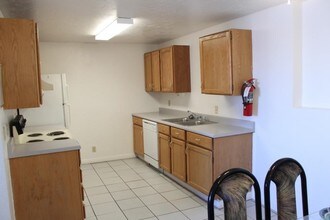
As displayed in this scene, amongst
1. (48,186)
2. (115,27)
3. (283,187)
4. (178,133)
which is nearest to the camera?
(283,187)

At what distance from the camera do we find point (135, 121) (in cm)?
557

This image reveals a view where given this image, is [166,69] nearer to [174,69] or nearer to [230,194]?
[174,69]

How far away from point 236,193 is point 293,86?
6.09ft

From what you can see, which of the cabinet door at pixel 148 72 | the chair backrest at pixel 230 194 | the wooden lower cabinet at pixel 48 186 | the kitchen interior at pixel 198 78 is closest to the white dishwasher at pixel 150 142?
the kitchen interior at pixel 198 78

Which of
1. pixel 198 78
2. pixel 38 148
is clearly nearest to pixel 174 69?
pixel 198 78

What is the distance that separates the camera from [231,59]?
10.7 feet

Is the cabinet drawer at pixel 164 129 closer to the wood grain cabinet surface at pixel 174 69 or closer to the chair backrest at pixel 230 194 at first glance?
the wood grain cabinet surface at pixel 174 69

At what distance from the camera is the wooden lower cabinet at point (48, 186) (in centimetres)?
259

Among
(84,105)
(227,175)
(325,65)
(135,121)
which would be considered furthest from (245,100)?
(84,105)

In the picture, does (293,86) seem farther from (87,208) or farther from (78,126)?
(78,126)

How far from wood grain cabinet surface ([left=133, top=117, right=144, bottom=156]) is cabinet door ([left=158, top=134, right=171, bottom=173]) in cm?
81

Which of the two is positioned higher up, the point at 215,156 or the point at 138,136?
the point at 215,156

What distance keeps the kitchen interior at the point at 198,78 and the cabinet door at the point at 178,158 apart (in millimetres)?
166

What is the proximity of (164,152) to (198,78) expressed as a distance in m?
1.30
